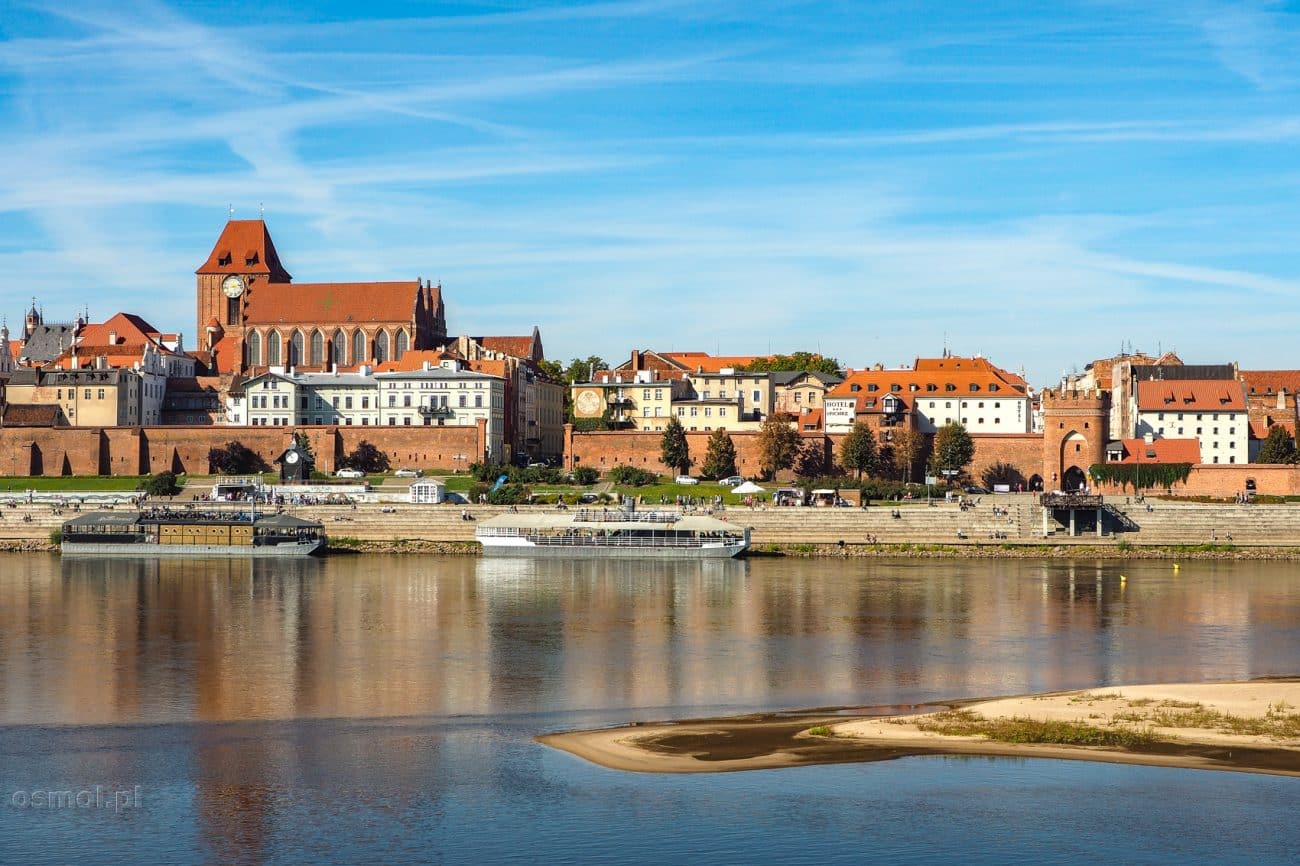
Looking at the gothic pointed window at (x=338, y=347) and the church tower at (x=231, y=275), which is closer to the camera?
the gothic pointed window at (x=338, y=347)

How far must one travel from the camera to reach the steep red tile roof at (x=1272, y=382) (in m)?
98.5

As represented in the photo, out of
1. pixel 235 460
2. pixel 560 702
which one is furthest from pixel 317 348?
pixel 560 702

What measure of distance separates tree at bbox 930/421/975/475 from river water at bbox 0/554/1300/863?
2318 centimetres

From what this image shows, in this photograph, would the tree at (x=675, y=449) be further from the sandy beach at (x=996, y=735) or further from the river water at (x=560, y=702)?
the sandy beach at (x=996, y=735)

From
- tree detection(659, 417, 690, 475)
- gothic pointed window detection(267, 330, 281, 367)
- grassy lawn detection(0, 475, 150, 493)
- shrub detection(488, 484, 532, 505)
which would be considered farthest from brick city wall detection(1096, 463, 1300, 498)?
gothic pointed window detection(267, 330, 281, 367)

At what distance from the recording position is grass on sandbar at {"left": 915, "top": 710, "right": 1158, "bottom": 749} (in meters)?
24.6

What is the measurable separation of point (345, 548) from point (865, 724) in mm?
38374

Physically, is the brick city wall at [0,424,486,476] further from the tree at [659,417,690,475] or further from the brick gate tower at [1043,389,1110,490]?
the brick gate tower at [1043,389,1110,490]

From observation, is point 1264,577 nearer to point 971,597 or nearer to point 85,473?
point 971,597

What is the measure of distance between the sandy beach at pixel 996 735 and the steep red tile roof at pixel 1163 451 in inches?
1809

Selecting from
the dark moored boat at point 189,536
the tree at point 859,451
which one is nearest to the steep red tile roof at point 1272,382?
the tree at point 859,451

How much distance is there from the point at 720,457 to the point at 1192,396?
24.9 metres

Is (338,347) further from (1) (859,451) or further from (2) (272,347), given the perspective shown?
(1) (859,451)

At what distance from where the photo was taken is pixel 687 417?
278 feet
